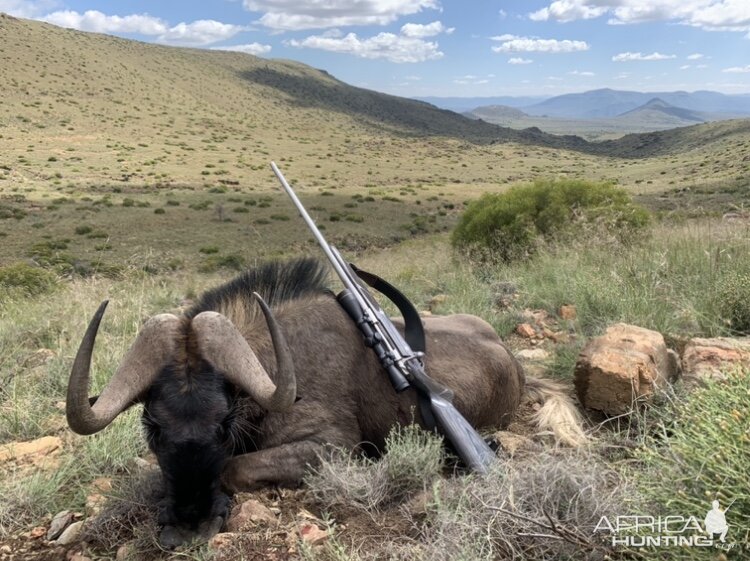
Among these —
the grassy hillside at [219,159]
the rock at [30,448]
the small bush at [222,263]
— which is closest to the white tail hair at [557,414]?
the rock at [30,448]

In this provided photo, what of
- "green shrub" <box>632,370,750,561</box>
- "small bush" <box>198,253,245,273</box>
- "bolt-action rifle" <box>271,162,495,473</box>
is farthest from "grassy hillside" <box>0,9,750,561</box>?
"bolt-action rifle" <box>271,162,495,473</box>

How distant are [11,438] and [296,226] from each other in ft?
87.0

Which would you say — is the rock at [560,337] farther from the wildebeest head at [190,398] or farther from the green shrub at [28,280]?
the green shrub at [28,280]

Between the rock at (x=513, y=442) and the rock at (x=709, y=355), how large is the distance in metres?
1.13

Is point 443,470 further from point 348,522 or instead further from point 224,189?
point 224,189

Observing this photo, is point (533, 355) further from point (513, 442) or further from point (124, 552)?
point (124, 552)

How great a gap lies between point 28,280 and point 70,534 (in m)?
11.7

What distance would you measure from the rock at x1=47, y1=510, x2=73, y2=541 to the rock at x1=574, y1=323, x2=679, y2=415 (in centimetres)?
339

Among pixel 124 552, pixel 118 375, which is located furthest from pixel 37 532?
pixel 118 375

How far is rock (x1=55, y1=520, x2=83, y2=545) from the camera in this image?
10.1 ft

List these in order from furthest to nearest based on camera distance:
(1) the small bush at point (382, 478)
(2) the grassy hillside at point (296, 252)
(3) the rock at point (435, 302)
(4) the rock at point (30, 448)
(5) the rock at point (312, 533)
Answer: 1. (3) the rock at point (435, 302)
2. (4) the rock at point (30, 448)
3. (1) the small bush at point (382, 478)
4. (5) the rock at point (312, 533)
5. (2) the grassy hillside at point (296, 252)

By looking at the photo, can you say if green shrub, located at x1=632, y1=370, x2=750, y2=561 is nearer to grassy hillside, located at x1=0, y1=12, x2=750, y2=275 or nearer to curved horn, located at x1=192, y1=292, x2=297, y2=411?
curved horn, located at x1=192, y1=292, x2=297, y2=411

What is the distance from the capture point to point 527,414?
4.50 meters

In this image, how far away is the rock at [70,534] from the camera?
3072mm
